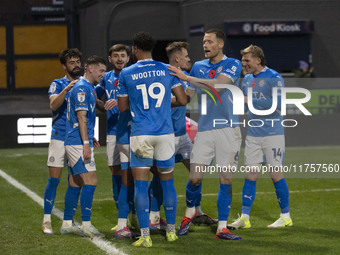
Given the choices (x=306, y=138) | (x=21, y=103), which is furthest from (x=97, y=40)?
(x=306, y=138)

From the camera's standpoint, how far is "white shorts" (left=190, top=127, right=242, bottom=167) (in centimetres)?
852

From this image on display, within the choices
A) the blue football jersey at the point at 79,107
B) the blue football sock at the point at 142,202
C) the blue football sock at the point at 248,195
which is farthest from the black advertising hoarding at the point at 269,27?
the blue football sock at the point at 142,202

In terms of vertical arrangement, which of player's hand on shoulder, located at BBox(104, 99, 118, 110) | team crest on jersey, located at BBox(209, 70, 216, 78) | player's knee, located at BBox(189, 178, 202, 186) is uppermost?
team crest on jersey, located at BBox(209, 70, 216, 78)

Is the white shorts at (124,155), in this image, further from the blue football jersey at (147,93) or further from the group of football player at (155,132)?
the blue football jersey at (147,93)

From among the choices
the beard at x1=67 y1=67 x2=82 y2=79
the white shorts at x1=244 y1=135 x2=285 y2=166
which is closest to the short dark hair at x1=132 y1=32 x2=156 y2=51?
the beard at x1=67 y1=67 x2=82 y2=79

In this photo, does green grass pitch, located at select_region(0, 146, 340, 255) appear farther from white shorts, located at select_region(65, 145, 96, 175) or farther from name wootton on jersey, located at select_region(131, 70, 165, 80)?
name wootton on jersey, located at select_region(131, 70, 165, 80)

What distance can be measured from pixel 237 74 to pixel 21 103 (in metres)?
22.4

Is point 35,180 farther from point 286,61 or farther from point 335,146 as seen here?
point 286,61

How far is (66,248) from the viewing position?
26.8 feet

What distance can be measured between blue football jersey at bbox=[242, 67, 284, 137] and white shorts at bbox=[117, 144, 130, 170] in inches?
65.9

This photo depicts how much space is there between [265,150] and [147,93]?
6.79 ft

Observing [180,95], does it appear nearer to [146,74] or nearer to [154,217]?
[146,74]

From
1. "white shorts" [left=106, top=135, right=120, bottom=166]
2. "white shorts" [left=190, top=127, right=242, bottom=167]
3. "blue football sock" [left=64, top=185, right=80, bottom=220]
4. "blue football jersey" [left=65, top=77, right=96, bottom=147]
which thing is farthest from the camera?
"white shorts" [left=106, top=135, right=120, bottom=166]

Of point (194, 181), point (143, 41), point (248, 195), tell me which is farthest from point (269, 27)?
point (143, 41)
